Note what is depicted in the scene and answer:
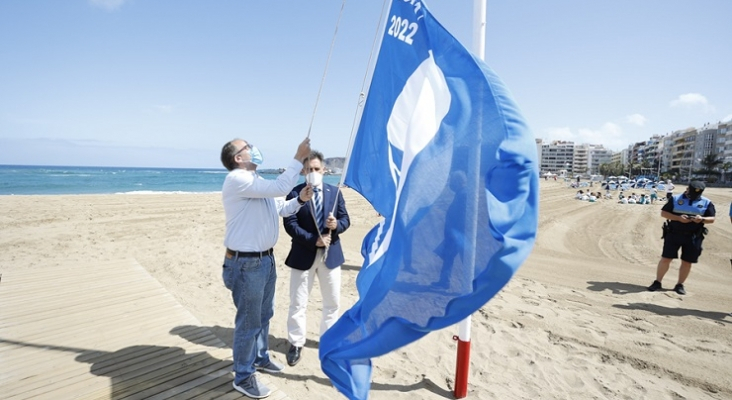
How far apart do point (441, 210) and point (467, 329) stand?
4.29 feet

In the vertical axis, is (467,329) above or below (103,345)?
above

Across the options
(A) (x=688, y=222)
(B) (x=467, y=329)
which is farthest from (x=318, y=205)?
(A) (x=688, y=222)

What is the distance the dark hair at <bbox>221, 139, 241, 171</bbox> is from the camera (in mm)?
2588

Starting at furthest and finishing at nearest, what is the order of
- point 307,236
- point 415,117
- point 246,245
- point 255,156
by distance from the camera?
1. point 307,236
2. point 255,156
3. point 246,245
4. point 415,117

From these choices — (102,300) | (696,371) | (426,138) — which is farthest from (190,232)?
(696,371)

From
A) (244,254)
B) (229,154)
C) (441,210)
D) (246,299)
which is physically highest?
(229,154)

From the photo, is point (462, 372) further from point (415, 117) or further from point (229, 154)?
point (229, 154)

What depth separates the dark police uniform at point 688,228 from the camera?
5.35 metres

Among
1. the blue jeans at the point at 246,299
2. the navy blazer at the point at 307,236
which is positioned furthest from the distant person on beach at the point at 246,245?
the navy blazer at the point at 307,236

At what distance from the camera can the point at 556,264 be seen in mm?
7758

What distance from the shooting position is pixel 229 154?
258cm

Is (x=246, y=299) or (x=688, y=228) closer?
(x=246, y=299)

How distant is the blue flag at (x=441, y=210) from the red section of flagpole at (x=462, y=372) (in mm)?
1152

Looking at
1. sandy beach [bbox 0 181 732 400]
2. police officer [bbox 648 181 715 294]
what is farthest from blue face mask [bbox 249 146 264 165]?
police officer [bbox 648 181 715 294]
